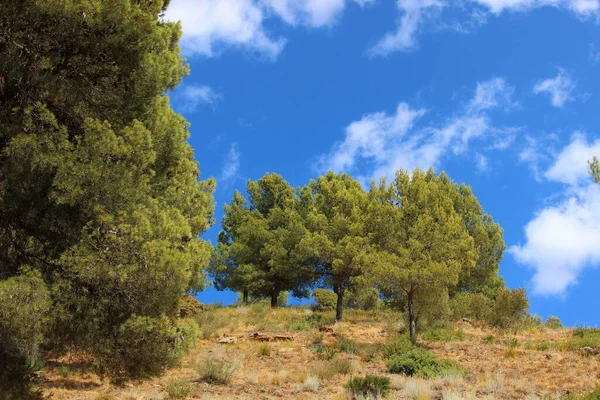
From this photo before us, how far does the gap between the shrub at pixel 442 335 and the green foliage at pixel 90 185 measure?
15.8 m

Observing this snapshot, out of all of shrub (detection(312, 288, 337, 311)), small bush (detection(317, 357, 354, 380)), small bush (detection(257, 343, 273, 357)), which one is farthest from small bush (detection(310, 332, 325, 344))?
shrub (detection(312, 288, 337, 311))

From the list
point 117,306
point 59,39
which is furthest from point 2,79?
point 117,306

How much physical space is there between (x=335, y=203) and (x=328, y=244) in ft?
12.3

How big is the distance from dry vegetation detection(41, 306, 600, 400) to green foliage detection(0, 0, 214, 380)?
1.59m

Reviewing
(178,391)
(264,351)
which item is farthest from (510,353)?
(178,391)

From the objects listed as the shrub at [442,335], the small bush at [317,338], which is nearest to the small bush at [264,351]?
the small bush at [317,338]

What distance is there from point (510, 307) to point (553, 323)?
6.60 metres

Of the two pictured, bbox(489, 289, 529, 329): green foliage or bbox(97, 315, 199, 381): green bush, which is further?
bbox(489, 289, 529, 329): green foliage

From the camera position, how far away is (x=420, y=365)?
665 inches

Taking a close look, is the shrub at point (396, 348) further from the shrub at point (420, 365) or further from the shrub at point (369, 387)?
the shrub at point (369, 387)

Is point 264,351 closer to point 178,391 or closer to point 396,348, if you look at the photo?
point 396,348

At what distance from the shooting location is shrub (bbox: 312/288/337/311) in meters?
34.3

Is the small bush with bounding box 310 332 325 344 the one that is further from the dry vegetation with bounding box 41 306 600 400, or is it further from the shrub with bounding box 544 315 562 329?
the shrub with bounding box 544 315 562 329

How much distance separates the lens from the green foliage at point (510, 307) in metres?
26.5
